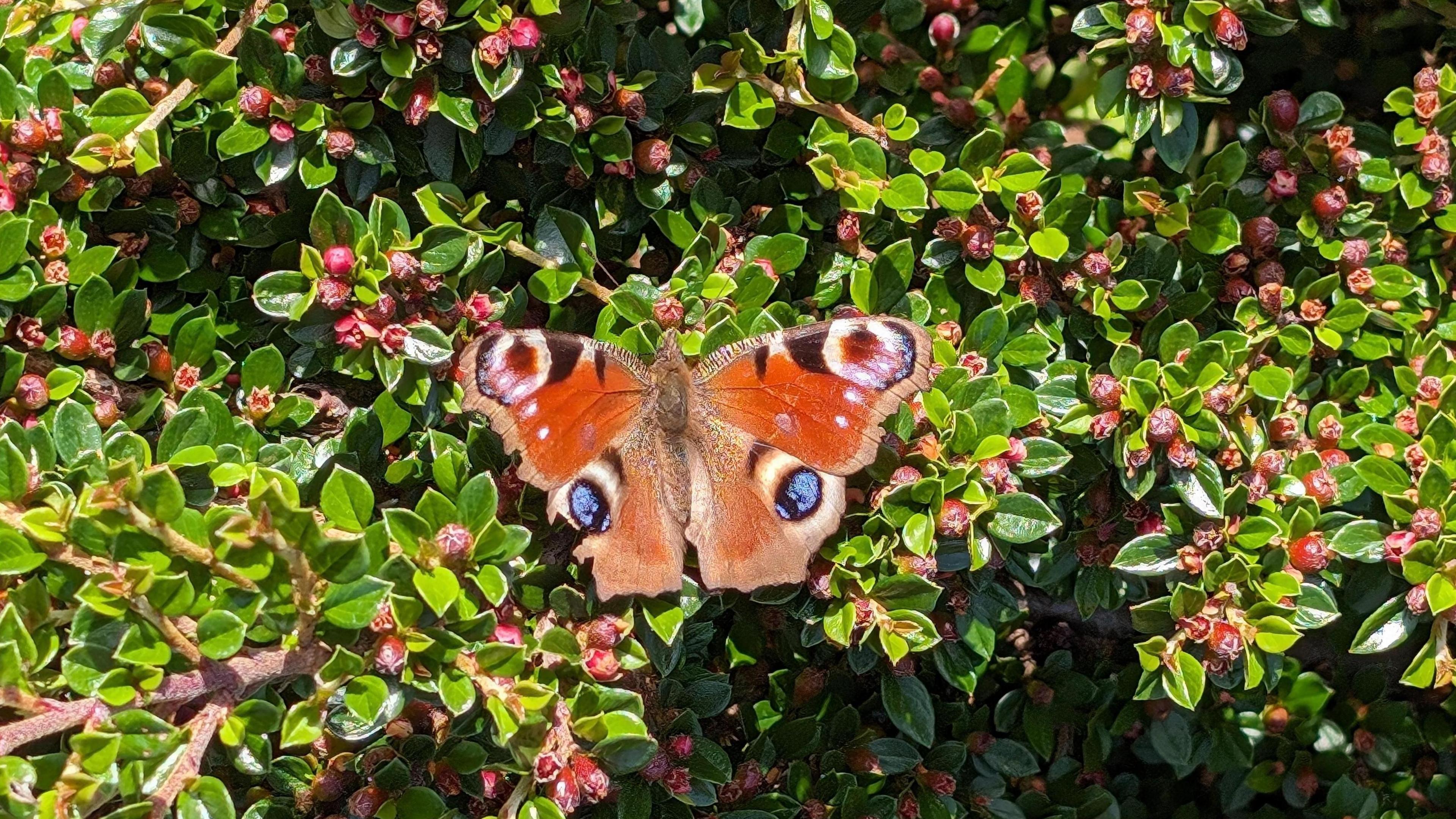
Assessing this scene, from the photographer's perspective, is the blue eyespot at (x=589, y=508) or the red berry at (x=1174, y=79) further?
the red berry at (x=1174, y=79)

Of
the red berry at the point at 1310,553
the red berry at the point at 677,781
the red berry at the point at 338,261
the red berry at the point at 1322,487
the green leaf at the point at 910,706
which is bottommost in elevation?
the green leaf at the point at 910,706

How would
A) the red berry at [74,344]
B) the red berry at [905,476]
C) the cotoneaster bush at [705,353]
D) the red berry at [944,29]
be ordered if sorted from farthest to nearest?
the red berry at [944,29], the red berry at [74,344], the red berry at [905,476], the cotoneaster bush at [705,353]

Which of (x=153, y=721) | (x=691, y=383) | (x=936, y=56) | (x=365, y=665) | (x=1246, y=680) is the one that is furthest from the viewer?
(x=936, y=56)

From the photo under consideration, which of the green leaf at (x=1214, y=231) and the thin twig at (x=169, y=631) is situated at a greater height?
the green leaf at (x=1214, y=231)

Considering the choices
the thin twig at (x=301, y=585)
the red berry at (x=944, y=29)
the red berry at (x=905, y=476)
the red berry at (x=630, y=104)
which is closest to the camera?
the thin twig at (x=301, y=585)

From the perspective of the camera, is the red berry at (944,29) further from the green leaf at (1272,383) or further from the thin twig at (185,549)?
the thin twig at (185,549)

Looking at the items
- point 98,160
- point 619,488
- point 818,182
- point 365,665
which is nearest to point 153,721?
point 365,665

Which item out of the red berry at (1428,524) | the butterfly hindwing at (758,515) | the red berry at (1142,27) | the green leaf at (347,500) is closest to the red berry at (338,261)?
the green leaf at (347,500)

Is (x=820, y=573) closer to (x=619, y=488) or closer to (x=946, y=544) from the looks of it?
(x=946, y=544)
